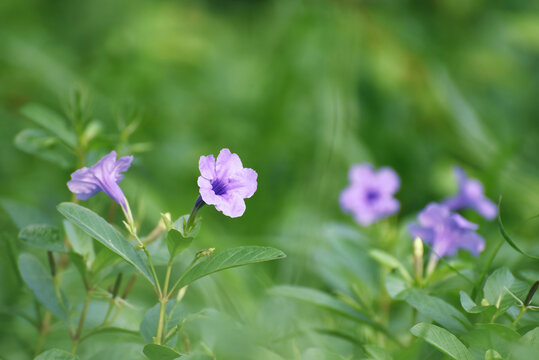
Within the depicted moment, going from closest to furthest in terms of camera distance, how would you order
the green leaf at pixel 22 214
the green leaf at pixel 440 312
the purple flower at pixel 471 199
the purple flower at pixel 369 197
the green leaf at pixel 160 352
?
the green leaf at pixel 160 352 < the green leaf at pixel 440 312 < the green leaf at pixel 22 214 < the purple flower at pixel 471 199 < the purple flower at pixel 369 197

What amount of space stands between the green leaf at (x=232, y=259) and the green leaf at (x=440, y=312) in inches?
8.5

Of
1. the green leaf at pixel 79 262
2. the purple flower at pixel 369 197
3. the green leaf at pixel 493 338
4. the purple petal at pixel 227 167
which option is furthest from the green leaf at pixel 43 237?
the purple flower at pixel 369 197

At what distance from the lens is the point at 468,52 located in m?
2.45

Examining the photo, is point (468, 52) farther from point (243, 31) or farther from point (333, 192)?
point (333, 192)

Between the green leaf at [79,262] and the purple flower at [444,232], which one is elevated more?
the purple flower at [444,232]

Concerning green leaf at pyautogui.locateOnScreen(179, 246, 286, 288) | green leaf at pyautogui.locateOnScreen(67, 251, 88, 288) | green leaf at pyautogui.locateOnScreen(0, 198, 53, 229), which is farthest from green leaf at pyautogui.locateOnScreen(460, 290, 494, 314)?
green leaf at pyautogui.locateOnScreen(0, 198, 53, 229)

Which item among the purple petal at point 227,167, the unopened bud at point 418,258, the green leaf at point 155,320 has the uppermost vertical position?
the unopened bud at point 418,258

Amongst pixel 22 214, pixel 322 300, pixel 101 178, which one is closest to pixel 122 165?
pixel 101 178

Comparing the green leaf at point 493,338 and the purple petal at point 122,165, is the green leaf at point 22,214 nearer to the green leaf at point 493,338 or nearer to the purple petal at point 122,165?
the purple petal at point 122,165

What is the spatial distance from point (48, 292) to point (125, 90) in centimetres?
142

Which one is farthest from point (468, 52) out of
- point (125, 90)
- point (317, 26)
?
point (125, 90)

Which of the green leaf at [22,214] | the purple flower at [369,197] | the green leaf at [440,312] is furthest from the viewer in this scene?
the purple flower at [369,197]

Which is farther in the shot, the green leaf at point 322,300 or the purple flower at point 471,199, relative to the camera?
the purple flower at point 471,199

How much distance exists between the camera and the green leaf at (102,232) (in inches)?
23.2
